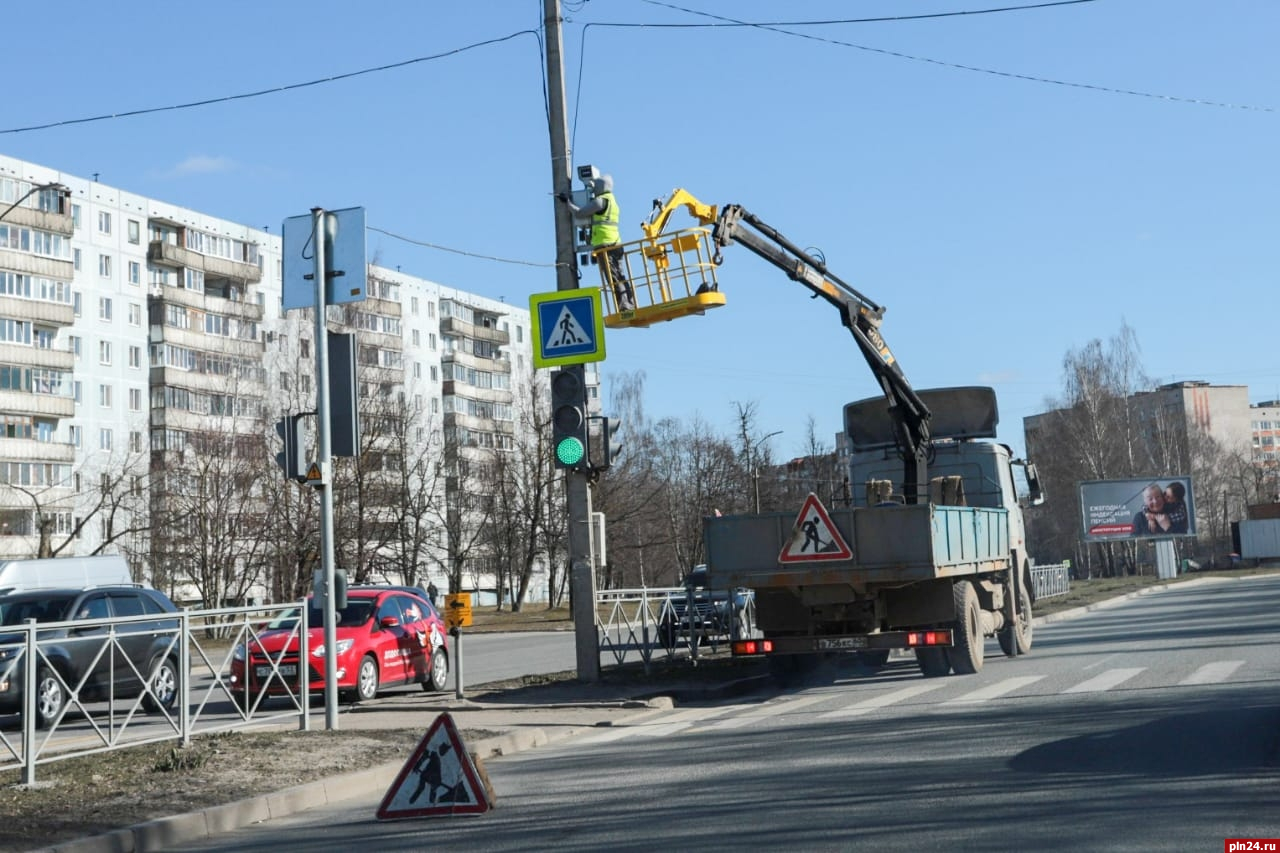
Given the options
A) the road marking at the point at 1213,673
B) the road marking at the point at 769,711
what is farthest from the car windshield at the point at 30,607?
the road marking at the point at 1213,673

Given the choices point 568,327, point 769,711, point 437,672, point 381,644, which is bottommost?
point 769,711

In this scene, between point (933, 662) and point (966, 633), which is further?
point (933, 662)

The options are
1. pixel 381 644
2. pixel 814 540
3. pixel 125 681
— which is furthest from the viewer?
pixel 381 644

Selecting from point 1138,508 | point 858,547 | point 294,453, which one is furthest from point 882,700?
point 1138,508

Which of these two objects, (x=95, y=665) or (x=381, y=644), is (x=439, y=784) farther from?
(x=381, y=644)

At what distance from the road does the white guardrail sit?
2.45m

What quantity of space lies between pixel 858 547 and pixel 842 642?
1261mm

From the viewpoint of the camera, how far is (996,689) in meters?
15.2

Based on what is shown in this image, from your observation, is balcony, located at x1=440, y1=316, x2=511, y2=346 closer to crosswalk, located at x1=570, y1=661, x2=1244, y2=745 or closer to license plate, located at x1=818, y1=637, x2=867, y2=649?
crosswalk, located at x1=570, y1=661, x2=1244, y2=745

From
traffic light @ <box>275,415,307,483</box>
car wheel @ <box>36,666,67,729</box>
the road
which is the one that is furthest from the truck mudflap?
car wheel @ <box>36,666,67,729</box>

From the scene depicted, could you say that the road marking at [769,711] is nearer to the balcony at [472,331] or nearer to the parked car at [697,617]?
the parked car at [697,617]

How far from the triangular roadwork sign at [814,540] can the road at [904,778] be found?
1604mm

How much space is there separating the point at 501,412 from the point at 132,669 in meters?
87.5

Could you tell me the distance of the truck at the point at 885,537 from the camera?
51.7 ft
